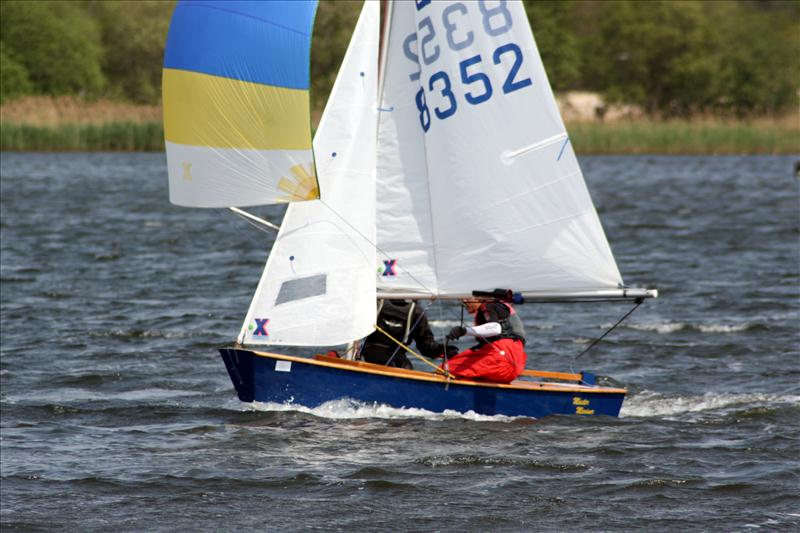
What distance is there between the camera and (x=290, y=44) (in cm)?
1337

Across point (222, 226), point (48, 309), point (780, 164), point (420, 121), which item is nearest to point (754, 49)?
point (780, 164)

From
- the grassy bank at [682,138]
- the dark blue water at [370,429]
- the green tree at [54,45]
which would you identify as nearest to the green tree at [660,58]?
the grassy bank at [682,138]

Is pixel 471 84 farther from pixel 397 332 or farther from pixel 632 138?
pixel 632 138

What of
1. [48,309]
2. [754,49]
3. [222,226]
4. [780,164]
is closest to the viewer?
[48,309]

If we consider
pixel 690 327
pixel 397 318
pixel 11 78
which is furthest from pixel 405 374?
pixel 11 78

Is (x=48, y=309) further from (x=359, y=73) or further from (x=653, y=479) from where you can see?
(x=653, y=479)

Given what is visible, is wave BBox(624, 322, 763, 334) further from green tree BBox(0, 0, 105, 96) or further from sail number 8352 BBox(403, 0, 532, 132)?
green tree BBox(0, 0, 105, 96)

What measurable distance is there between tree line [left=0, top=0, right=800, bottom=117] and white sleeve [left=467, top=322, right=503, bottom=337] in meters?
41.8

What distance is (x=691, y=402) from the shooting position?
1622cm

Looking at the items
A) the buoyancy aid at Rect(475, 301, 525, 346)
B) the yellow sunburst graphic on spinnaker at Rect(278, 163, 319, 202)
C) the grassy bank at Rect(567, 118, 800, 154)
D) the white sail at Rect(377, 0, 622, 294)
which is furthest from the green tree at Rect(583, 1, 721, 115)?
the yellow sunburst graphic on spinnaker at Rect(278, 163, 319, 202)

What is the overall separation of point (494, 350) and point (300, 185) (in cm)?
260

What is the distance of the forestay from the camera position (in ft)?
43.3

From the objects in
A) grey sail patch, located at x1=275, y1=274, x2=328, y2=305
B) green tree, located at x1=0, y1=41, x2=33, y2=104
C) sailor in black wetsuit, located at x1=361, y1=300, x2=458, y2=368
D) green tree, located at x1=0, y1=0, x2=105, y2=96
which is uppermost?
green tree, located at x1=0, y1=0, x2=105, y2=96

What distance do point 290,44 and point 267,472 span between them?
161 inches
